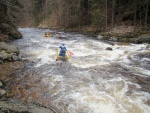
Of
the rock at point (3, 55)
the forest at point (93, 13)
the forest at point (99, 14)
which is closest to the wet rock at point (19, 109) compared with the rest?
the rock at point (3, 55)

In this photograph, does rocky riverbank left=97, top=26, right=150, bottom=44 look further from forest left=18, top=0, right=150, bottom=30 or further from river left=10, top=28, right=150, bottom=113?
river left=10, top=28, right=150, bottom=113

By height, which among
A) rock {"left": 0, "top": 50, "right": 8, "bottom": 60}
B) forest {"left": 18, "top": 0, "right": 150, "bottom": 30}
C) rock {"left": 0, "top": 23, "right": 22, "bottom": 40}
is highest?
forest {"left": 18, "top": 0, "right": 150, "bottom": 30}

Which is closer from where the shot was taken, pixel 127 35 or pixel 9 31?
pixel 9 31

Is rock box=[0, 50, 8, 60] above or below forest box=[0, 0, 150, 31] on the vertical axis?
below

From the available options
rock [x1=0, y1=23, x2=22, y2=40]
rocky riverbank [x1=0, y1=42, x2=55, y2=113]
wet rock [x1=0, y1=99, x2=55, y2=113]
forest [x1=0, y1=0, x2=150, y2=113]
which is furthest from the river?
rock [x1=0, y1=23, x2=22, y2=40]

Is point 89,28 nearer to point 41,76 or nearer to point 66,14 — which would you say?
point 66,14

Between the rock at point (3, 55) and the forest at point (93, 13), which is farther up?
the forest at point (93, 13)

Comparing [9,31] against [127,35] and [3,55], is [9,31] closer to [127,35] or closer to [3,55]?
[3,55]

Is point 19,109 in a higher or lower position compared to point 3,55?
lower

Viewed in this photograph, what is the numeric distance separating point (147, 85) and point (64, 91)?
3.82 meters

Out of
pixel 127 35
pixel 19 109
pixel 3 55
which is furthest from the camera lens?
pixel 127 35

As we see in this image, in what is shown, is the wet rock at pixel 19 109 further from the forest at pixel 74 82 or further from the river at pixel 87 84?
the river at pixel 87 84

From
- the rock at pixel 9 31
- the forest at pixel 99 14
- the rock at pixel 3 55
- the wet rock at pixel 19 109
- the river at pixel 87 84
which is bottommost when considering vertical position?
the river at pixel 87 84

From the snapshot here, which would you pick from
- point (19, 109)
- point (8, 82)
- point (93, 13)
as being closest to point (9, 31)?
point (8, 82)
